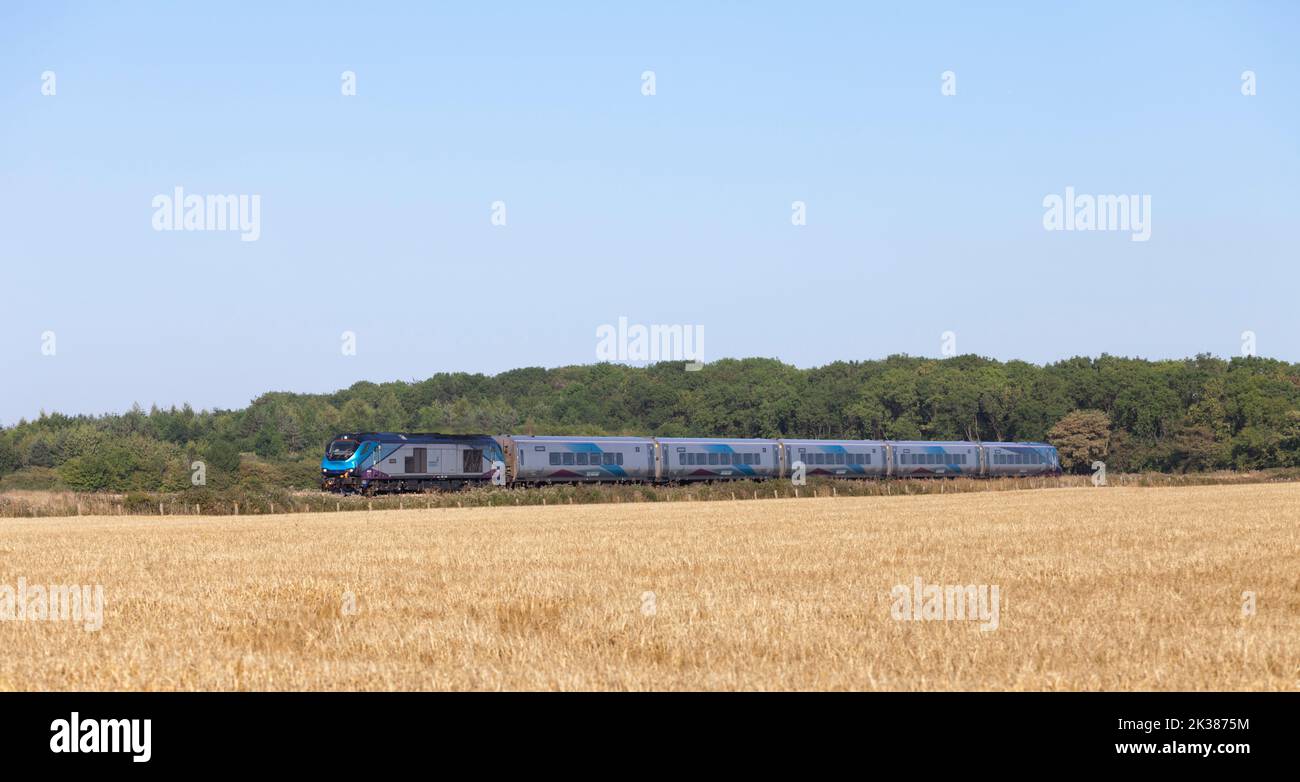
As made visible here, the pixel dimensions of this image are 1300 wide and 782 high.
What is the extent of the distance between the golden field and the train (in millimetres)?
32892

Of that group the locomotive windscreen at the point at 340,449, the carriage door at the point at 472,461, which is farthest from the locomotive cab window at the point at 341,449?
the carriage door at the point at 472,461

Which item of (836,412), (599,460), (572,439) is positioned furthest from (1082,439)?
(572,439)

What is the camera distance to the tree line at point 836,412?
5492 inches

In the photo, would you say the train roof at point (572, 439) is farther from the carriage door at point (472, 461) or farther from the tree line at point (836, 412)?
the tree line at point (836, 412)

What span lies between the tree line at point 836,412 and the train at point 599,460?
48076mm

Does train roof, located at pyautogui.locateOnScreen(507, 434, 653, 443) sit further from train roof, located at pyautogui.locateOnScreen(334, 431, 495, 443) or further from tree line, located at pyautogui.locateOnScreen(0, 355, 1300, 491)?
tree line, located at pyautogui.locateOnScreen(0, 355, 1300, 491)

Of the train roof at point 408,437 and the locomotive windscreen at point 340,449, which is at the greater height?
the train roof at point 408,437

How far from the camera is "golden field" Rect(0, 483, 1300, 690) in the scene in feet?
36.6
